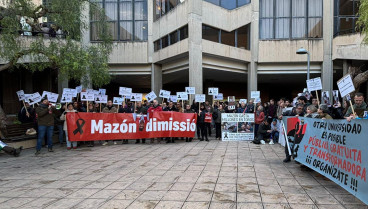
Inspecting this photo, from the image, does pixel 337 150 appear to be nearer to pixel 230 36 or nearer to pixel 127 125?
pixel 127 125

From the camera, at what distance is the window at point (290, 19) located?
72.0 ft

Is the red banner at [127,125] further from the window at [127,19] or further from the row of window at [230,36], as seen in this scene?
the window at [127,19]

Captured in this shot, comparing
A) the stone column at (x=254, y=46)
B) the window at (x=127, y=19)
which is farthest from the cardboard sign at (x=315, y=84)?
the window at (x=127, y=19)

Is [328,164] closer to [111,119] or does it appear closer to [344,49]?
[111,119]

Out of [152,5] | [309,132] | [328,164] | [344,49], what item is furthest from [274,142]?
[152,5]

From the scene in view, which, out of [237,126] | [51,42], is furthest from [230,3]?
[51,42]

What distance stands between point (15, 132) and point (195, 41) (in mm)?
11690

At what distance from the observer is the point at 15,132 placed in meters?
10.9

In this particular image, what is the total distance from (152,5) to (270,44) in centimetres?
1015

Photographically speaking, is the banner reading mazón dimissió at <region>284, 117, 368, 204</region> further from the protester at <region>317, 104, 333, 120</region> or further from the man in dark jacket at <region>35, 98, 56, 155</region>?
the man in dark jacket at <region>35, 98, 56, 155</region>

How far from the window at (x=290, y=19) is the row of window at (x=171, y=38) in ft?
23.1

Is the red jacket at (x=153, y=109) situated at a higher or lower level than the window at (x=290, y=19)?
lower

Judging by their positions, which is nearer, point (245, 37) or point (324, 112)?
point (324, 112)

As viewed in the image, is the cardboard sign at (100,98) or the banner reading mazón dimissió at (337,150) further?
the cardboard sign at (100,98)
